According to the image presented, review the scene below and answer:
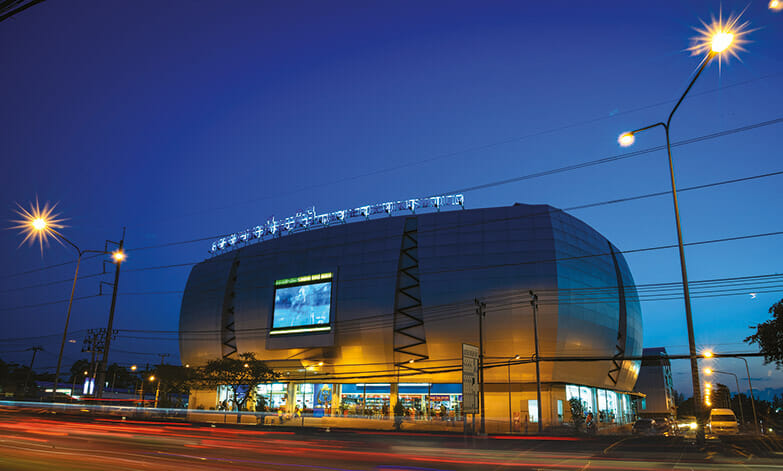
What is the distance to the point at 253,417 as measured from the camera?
59875 millimetres

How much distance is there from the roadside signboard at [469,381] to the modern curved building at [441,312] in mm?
42864

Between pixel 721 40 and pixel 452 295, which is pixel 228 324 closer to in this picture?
pixel 452 295

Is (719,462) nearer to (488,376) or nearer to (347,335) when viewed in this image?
(488,376)

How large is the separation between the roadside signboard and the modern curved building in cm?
4286

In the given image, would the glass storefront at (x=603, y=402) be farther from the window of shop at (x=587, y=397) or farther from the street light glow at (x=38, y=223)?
the street light glow at (x=38, y=223)

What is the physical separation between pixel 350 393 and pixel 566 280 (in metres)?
34.1

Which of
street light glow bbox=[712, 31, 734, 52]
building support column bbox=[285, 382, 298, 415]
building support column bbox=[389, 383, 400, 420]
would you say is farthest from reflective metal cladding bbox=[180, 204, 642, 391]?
street light glow bbox=[712, 31, 734, 52]

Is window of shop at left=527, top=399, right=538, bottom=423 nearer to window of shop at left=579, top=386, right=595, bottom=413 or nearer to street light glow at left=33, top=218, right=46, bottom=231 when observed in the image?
window of shop at left=579, top=386, right=595, bottom=413

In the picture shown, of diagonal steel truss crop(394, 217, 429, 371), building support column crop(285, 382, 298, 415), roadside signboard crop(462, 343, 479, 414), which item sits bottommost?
building support column crop(285, 382, 298, 415)

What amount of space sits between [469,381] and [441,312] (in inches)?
1953

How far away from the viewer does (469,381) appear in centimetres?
1553

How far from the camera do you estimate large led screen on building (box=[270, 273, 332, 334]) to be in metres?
71.3

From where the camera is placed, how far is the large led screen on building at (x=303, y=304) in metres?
71.3

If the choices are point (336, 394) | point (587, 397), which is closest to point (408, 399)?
point (336, 394)
